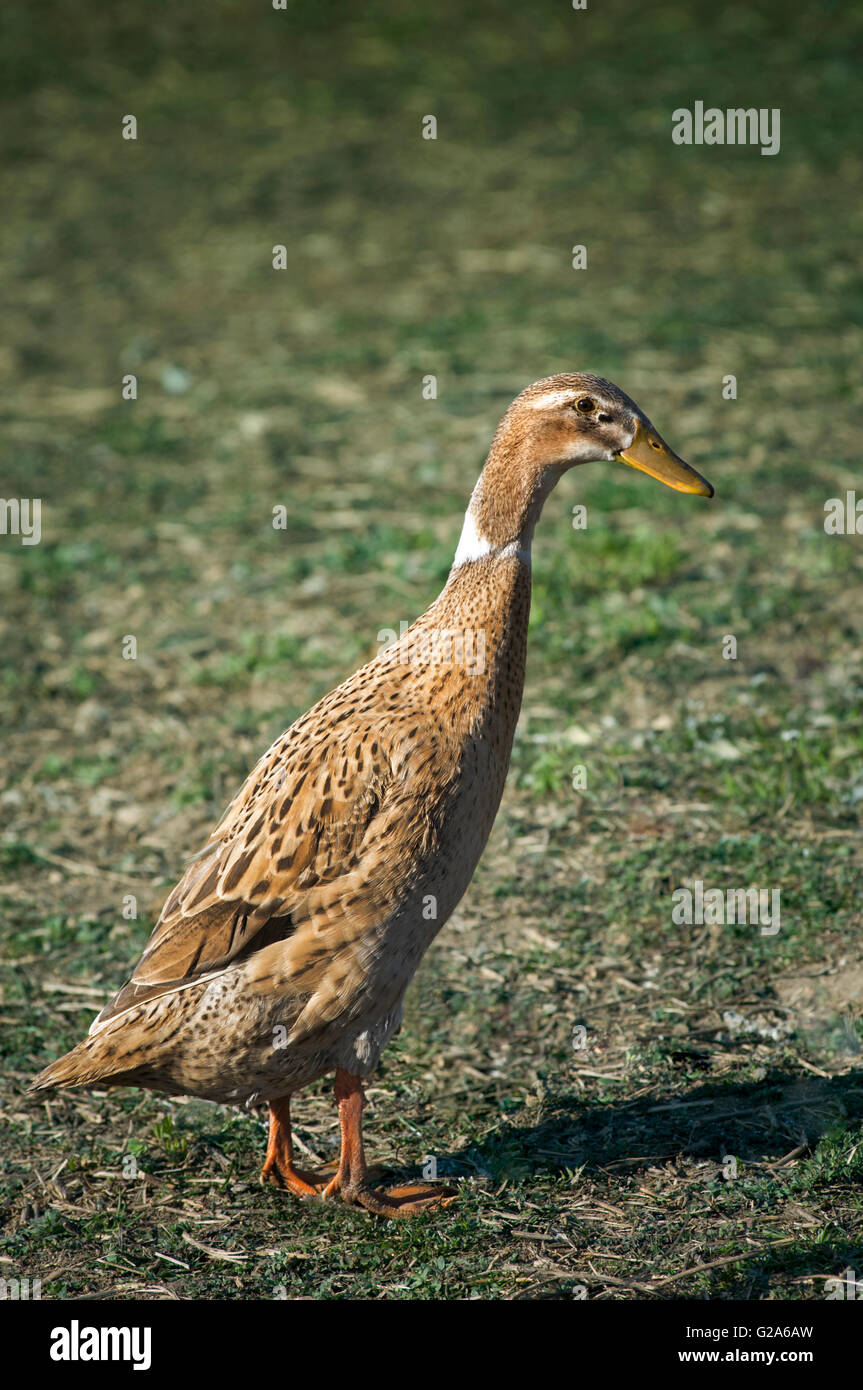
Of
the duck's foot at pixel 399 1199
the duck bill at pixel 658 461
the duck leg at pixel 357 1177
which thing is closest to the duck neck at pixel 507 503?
the duck bill at pixel 658 461

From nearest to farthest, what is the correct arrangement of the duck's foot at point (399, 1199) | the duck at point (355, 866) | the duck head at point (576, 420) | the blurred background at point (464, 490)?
the duck at point (355, 866) < the duck's foot at point (399, 1199) < the duck head at point (576, 420) < the blurred background at point (464, 490)

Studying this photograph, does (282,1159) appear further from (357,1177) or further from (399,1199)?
(399,1199)

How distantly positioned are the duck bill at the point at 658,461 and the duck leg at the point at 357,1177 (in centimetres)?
201

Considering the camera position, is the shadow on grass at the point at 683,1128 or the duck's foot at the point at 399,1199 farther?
the shadow on grass at the point at 683,1128

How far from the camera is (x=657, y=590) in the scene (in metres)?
7.61

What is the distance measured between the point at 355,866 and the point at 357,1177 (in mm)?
916

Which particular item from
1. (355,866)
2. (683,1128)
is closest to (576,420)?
(355,866)

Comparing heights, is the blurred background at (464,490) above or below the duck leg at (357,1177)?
above

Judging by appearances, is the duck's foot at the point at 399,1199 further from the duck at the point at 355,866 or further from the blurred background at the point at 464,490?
the blurred background at the point at 464,490

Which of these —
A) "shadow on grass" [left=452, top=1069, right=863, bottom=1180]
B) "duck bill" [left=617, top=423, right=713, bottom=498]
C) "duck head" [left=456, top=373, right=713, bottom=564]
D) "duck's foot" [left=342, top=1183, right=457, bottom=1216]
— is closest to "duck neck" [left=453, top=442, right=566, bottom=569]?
"duck head" [left=456, top=373, right=713, bottom=564]

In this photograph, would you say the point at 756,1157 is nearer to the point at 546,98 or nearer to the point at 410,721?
the point at 410,721

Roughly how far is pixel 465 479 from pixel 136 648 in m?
2.47

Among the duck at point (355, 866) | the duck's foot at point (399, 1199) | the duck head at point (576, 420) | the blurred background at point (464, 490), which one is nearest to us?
the duck at point (355, 866)

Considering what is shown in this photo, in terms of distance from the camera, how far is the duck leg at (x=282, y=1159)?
14.8ft
